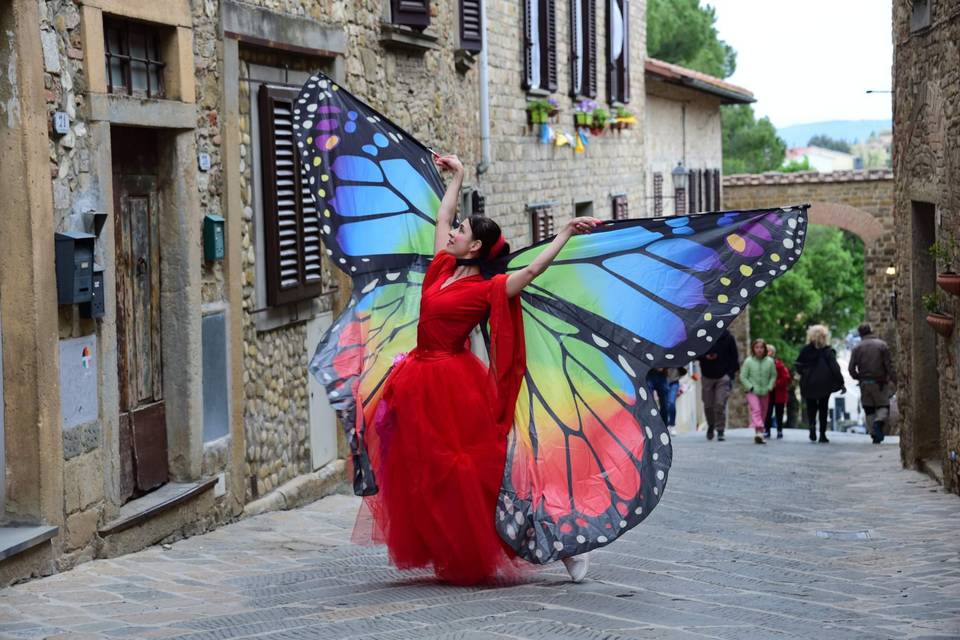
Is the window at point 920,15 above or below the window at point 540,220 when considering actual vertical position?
above

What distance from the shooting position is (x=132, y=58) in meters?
7.23

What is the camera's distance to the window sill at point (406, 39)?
11.2 metres

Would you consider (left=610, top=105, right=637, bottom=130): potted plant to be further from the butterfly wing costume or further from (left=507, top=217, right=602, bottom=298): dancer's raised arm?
(left=507, top=217, right=602, bottom=298): dancer's raised arm

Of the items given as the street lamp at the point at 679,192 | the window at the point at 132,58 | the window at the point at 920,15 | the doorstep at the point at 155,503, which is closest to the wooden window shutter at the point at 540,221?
the window at the point at 920,15

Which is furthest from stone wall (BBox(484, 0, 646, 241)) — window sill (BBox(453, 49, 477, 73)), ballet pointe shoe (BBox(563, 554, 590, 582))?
ballet pointe shoe (BBox(563, 554, 590, 582))

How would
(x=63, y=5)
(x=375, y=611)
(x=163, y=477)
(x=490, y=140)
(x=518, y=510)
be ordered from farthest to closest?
(x=490, y=140) → (x=163, y=477) → (x=63, y=5) → (x=518, y=510) → (x=375, y=611)

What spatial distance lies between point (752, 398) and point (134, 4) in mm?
10499

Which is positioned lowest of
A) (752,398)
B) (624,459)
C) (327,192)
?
(752,398)

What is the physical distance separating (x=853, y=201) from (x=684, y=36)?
2252 cm

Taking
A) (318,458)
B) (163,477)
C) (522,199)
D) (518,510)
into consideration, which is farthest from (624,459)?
(522,199)

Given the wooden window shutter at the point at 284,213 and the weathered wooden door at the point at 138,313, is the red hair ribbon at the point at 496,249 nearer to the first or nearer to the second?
the weathered wooden door at the point at 138,313

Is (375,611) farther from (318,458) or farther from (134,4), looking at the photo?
(318,458)

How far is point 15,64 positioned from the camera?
593cm

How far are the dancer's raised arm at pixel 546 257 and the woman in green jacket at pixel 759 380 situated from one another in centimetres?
1026
